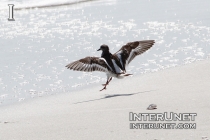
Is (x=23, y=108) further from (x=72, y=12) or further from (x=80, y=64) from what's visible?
(x=72, y=12)

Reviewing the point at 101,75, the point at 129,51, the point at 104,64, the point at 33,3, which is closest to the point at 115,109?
the point at 104,64

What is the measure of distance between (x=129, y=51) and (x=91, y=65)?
701 millimetres

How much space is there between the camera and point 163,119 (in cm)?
530

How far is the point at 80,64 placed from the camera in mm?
7590

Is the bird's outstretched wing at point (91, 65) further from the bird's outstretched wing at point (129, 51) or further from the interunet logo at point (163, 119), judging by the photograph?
the interunet logo at point (163, 119)

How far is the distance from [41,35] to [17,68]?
4520 millimetres

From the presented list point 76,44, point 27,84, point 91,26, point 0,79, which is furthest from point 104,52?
point 91,26

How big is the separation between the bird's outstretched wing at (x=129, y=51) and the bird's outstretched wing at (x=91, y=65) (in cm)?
29

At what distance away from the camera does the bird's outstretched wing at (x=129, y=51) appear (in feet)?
25.4

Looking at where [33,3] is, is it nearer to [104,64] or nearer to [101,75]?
[101,75]

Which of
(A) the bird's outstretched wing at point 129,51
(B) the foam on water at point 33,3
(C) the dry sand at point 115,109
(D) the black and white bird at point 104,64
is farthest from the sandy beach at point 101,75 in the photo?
(B) the foam on water at point 33,3

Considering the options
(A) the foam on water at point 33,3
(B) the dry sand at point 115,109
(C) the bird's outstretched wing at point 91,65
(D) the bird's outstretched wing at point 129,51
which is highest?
(A) the foam on water at point 33,3

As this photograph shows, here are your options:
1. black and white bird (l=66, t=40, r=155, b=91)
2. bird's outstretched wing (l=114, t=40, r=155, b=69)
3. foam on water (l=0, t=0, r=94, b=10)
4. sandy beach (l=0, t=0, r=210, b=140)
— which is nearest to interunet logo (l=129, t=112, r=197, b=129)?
sandy beach (l=0, t=0, r=210, b=140)

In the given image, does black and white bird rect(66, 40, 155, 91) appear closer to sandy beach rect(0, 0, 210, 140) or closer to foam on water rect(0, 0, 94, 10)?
sandy beach rect(0, 0, 210, 140)
